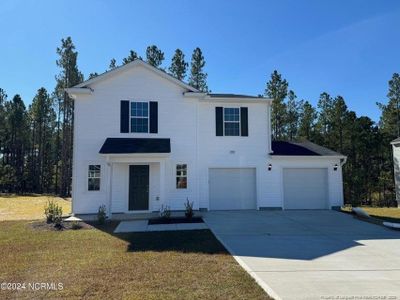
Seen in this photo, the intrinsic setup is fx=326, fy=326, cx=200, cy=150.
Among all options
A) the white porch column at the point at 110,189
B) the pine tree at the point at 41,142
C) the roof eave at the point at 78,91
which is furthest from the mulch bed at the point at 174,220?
the pine tree at the point at 41,142

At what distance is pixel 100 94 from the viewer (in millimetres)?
16156

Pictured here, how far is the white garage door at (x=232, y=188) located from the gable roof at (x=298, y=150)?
2.04 meters

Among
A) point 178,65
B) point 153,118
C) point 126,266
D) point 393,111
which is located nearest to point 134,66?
point 153,118

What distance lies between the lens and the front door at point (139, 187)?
15805 millimetres

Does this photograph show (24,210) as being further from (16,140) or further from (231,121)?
(16,140)

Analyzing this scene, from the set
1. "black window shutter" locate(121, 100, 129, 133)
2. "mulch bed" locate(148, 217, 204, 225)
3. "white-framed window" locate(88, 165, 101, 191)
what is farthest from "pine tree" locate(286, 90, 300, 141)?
"white-framed window" locate(88, 165, 101, 191)

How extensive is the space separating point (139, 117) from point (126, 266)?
10.5 metres

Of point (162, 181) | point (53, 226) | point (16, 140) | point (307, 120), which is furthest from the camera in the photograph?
point (16, 140)

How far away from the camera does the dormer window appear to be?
16297 millimetres

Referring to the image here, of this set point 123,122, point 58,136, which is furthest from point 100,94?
point 58,136

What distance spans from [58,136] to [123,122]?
27371mm

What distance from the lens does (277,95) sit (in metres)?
32.7

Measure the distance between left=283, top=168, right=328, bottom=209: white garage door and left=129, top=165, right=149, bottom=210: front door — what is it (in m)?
7.26

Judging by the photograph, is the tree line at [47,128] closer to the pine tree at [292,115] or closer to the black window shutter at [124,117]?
the pine tree at [292,115]
